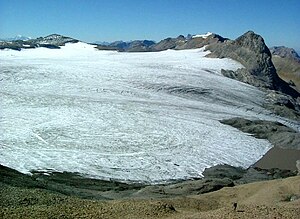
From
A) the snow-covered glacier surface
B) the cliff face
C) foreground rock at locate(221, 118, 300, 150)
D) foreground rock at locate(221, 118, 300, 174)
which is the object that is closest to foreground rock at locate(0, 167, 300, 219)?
the snow-covered glacier surface

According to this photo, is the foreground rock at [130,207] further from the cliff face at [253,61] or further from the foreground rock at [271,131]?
the cliff face at [253,61]

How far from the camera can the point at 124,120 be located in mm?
38312

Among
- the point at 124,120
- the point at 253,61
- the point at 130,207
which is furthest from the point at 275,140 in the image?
the point at 253,61

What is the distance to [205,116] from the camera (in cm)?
4388

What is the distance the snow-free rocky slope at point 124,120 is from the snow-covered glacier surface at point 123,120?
0.23 feet

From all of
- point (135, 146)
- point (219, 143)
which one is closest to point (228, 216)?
point (135, 146)

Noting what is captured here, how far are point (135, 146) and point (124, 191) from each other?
30.0ft

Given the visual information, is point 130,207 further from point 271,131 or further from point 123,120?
point 271,131

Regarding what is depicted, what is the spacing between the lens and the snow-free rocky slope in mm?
28125

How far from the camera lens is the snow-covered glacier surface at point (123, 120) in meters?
28.1

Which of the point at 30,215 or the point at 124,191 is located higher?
the point at 30,215

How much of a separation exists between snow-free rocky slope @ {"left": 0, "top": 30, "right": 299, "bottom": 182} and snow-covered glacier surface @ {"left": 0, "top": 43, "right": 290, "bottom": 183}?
7cm

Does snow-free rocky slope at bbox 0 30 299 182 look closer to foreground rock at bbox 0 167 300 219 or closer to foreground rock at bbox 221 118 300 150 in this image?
foreground rock at bbox 221 118 300 150

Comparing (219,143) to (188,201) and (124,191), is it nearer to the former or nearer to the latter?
(124,191)
